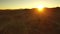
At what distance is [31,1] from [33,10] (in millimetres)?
131

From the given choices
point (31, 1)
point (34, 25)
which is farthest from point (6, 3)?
point (34, 25)

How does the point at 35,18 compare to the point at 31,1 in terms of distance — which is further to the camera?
the point at 31,1

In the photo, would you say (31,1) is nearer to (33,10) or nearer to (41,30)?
(33,10)

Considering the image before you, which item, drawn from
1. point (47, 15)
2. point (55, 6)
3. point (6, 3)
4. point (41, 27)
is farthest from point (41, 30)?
point (6, 3)

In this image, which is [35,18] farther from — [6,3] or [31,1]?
[6,3]

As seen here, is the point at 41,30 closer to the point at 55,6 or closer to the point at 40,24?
the point at 40,24

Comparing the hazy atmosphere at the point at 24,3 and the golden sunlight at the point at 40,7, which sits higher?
the hazy atmosphere at the point at 24,3

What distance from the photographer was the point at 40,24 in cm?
76

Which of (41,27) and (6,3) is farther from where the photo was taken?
(6,3)

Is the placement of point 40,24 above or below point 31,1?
below

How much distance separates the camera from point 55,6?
0.85 metres

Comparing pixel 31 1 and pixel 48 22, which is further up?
pixel 31 1

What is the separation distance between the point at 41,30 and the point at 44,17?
4.0 inches

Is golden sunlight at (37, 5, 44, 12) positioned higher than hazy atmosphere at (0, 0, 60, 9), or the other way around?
hazy atmosphere at (0, 0, 60, 9)
